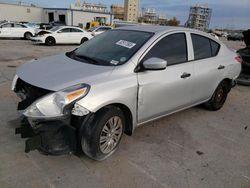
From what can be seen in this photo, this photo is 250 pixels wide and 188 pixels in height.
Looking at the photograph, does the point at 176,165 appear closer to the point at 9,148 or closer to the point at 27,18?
the point at 9,148

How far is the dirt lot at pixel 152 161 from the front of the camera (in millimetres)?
2678

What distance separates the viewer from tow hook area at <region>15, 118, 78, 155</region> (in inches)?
99.8

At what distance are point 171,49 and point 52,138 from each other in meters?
2.14

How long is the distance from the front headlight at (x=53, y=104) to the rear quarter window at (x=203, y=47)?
2.32m

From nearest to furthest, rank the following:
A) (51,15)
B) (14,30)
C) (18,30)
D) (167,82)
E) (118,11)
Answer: (167,82), (14,30), (18,30), (51,15), (118,11)

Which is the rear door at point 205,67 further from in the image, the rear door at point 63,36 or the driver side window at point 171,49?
the rear door at point 63,36

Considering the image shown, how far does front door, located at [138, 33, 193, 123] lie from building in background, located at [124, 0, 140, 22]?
316 ft

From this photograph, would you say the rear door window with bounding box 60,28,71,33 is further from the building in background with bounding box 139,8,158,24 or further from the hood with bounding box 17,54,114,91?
the building in background with bounding box 139,8,158,24

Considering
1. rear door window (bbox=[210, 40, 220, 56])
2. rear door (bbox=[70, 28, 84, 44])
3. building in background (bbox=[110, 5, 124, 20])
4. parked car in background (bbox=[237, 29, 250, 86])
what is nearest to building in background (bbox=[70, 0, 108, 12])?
rear door (bbox=[70, 28, 84, 44])

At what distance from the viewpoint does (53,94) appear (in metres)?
2.56

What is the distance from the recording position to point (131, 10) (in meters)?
99.1

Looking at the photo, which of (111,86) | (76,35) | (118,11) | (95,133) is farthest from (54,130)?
(118,11)

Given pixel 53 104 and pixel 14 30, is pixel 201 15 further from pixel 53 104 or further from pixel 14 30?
pixel 53 104

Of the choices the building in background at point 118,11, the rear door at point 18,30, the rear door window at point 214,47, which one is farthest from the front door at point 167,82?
the building in background at point 118,11
